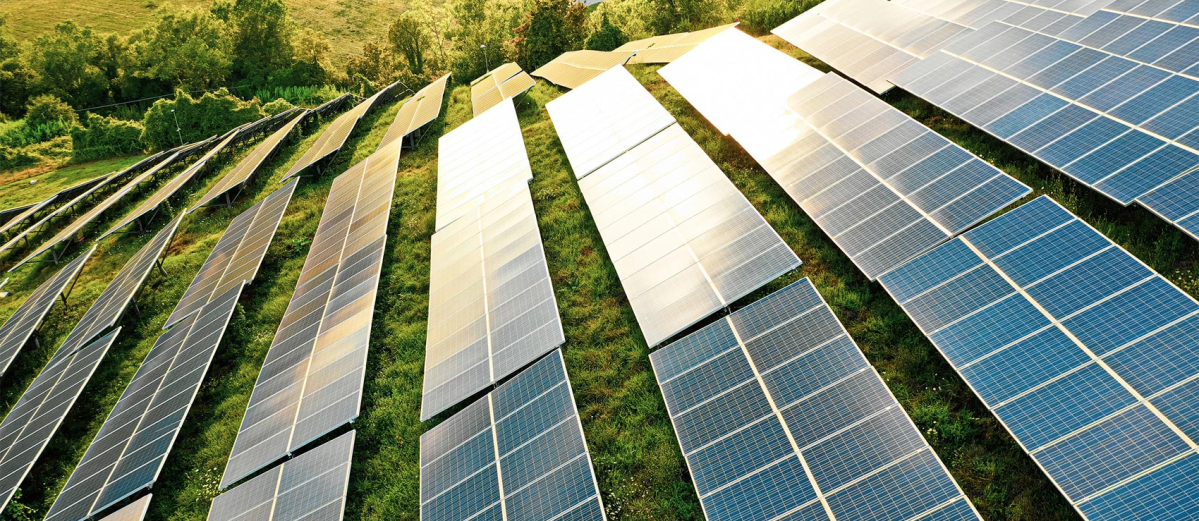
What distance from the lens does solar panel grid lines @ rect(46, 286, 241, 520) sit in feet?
54.9

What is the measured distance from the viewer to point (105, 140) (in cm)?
5681

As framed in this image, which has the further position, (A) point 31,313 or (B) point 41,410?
(A) point 31,313

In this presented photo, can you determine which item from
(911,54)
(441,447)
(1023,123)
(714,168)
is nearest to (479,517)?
(441,447)

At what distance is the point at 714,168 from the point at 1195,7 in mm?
14400

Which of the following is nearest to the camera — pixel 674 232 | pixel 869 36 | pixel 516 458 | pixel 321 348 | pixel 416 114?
pixel 516 458

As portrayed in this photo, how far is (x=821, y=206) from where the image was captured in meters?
16.8

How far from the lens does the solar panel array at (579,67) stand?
119ft

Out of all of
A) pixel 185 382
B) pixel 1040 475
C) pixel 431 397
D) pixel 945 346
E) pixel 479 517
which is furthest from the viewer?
pixel 185 382

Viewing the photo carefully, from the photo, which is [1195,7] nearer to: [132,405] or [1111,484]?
[1111,484]

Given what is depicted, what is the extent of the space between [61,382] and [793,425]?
2270 cm

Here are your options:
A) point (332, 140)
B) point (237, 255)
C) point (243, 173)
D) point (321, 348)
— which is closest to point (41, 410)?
point (237, 255)

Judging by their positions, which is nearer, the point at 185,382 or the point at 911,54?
the point at 185,382

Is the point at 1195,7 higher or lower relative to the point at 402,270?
higher

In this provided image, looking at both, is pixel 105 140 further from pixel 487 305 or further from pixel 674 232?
pixel 674 232
